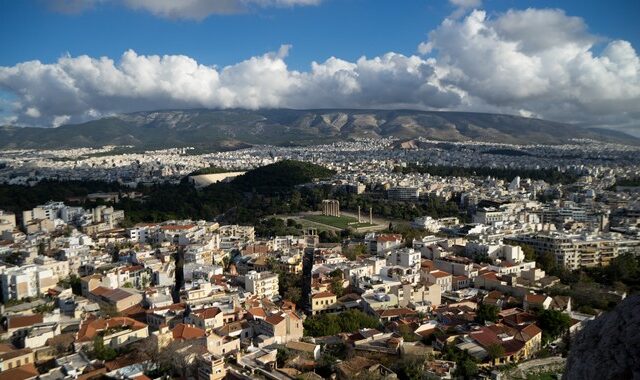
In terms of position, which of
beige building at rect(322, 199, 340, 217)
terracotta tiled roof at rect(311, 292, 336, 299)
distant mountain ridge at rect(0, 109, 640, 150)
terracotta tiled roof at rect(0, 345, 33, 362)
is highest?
distant mountain ridge at rect(0, 109, 640, 150)

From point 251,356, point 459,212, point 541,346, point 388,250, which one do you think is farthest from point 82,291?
point 459,212

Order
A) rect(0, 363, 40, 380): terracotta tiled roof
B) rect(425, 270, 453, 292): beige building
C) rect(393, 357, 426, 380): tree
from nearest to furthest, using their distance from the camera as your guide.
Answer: rect(0, 363, 40, 380): terracotta tiled roof → rect(393, 357, 426, 380): tree → rect(425, 270, 453, 292): beige building

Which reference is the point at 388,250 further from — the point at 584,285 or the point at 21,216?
the point at 21,216

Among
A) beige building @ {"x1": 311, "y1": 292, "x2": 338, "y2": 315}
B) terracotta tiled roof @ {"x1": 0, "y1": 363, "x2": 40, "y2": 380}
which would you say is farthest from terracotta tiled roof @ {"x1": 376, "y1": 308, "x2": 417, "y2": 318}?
terracotta tiled roof @ {"x1": 0, "y1": 363, "x2": 40, "y2": 380}

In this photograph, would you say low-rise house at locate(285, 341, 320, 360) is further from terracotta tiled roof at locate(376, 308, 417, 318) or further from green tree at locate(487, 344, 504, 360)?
green tree at locate(487, 344, 504, 360)

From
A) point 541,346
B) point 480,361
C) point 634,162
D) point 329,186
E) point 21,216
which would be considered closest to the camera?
point 480,361

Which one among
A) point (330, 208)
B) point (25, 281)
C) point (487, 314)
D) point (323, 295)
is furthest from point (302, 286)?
point (330, 208)

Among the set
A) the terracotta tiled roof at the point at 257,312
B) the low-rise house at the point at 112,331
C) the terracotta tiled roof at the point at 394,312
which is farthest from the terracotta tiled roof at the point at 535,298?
the low-rise house at the point at 112,331
